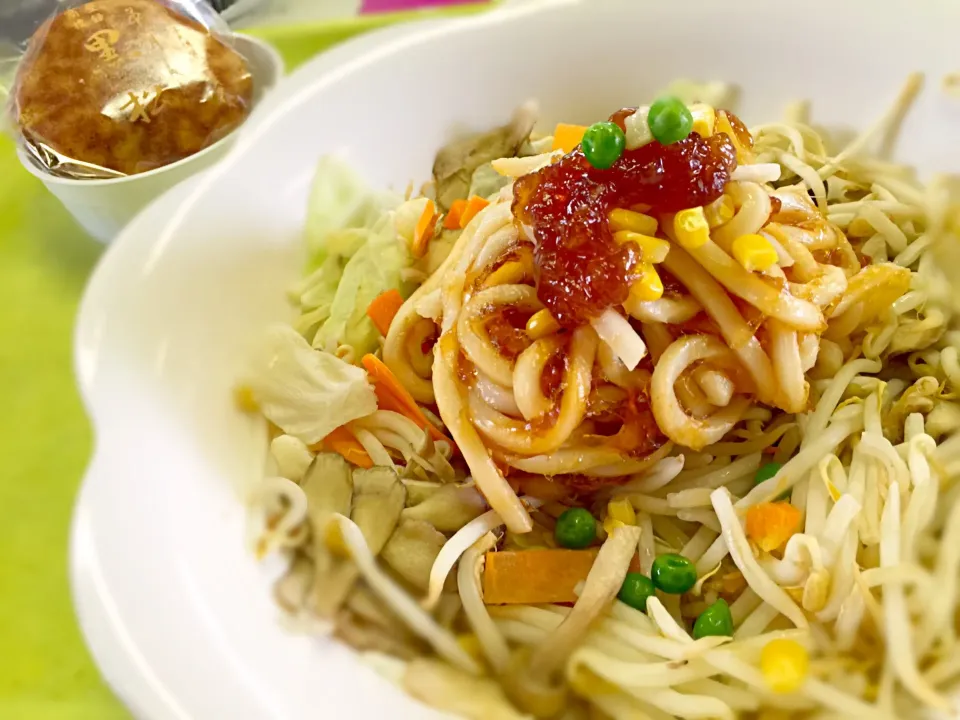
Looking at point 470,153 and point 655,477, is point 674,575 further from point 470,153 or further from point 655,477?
point 470,153

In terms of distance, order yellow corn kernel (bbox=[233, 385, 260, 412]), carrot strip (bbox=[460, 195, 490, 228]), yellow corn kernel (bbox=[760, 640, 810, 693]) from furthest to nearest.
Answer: carrot strip (bbox=[460, 195, 490, 228])
yellow corn kernel (bbox=[233, 385, 260, 412])
yellow corn kernel (bbox=[760, 640, 810, 693])

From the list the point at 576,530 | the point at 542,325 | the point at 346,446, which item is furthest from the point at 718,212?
the point at 346,446

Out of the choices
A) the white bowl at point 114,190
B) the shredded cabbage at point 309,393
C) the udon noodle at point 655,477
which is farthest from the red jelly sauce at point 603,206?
the white bowl at point 114,190

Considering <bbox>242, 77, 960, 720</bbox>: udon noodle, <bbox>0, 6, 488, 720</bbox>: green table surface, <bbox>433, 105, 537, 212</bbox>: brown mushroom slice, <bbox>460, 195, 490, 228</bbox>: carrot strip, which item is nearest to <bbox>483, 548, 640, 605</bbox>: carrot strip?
<bbox>242, 77, 960, 720</bbox>: udon noodle

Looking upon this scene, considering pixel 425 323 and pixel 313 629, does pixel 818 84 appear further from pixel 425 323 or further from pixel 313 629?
pixel 313 629

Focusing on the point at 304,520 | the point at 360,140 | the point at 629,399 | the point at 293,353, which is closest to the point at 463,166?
the point at 360,140

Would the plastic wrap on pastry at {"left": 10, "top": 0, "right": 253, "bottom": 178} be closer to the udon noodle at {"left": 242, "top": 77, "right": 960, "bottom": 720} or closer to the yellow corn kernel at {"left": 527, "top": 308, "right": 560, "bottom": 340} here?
the udon noodle at {"left": 242, "top": 77, "right": 960, "bottom": 720}

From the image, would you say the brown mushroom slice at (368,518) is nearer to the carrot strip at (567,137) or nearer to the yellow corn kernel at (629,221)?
the yellow corn kernel at (629,221)

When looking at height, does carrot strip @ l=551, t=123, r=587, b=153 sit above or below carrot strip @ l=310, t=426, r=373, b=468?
above
